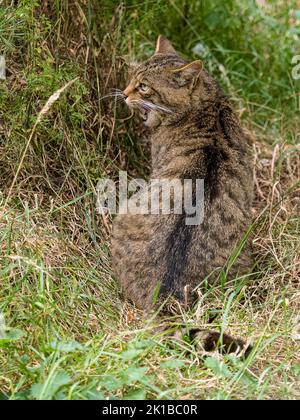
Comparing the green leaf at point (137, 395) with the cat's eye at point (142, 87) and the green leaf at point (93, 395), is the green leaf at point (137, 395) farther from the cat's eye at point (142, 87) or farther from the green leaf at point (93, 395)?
the cat's eye at point (142, 87)

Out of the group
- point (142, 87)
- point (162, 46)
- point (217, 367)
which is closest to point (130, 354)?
point (217, 367)

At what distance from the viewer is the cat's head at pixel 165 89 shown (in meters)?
3.92

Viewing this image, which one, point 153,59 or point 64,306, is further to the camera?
point 153,59

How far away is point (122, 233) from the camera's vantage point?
369 cm

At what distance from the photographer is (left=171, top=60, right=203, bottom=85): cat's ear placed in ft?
12.6

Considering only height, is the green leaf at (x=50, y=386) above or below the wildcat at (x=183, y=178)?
below

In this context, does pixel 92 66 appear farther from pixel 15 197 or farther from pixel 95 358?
pixel 95 358

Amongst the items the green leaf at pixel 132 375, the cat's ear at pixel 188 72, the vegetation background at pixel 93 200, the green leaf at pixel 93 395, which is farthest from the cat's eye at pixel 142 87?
the green leaf at pixel 93 395

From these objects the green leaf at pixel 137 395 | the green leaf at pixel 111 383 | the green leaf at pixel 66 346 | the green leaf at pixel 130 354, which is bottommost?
the green leaf at pixel 137 395

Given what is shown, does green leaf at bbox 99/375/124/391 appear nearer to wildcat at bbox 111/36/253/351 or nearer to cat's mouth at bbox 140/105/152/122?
wildcat at bbox 111/36/253/351

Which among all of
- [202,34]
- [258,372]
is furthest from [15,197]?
[202,34]

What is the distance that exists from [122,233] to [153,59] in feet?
3.41

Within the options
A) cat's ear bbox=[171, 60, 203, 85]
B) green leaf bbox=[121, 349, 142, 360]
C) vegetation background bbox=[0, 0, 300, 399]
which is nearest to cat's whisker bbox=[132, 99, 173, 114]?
cat's ear bbox=[171, 60, 203, 85]

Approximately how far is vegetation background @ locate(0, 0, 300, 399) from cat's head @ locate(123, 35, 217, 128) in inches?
11.8
